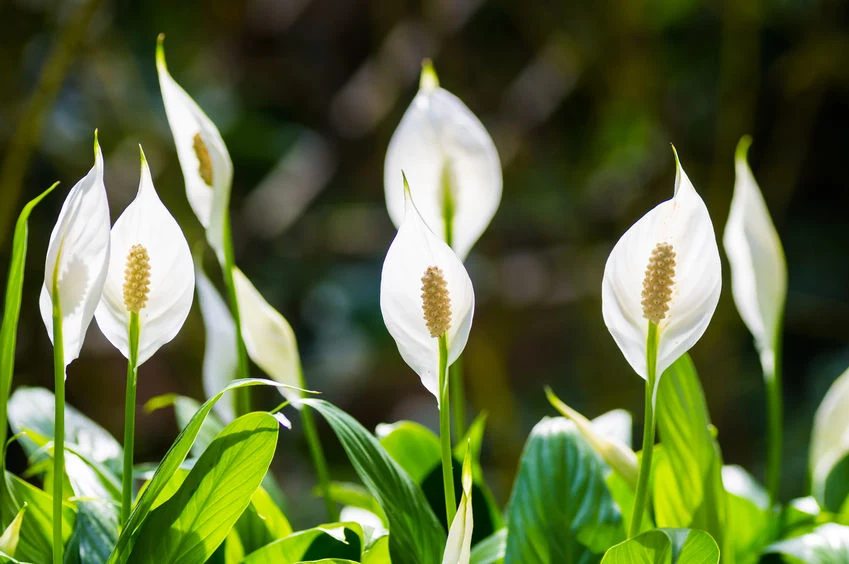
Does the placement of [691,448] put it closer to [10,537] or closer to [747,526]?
[747,526]

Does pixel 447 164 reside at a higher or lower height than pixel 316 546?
higher

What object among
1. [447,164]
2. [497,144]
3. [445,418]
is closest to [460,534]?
[445,418]

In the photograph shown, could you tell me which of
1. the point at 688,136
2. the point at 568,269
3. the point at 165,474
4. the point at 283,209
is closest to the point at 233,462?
the point at 165,474

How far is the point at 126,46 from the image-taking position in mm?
1139

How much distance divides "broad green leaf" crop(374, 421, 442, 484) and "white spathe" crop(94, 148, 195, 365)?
0.39ft

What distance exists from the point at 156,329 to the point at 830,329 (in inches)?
52.1

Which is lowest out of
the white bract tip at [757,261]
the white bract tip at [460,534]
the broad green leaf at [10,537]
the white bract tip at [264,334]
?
the broad green leaf at [10,537]

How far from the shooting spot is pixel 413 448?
316 mm

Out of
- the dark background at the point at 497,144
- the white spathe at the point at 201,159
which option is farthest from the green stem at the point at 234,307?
the dark background at the point at 497,144

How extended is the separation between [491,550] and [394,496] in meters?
0.06

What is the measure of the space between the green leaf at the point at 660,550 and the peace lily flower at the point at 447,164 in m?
0.12

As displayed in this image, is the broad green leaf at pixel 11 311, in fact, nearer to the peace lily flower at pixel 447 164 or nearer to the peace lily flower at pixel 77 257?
the peace lily flower at pixel 77 257

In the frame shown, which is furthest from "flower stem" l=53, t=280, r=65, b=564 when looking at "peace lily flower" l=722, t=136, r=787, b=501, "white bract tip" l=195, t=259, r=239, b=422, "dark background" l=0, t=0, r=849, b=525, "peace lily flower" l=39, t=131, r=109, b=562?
"dark background" l=0, t=0, r=849, b=525

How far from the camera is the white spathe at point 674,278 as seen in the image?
0.20 meters
